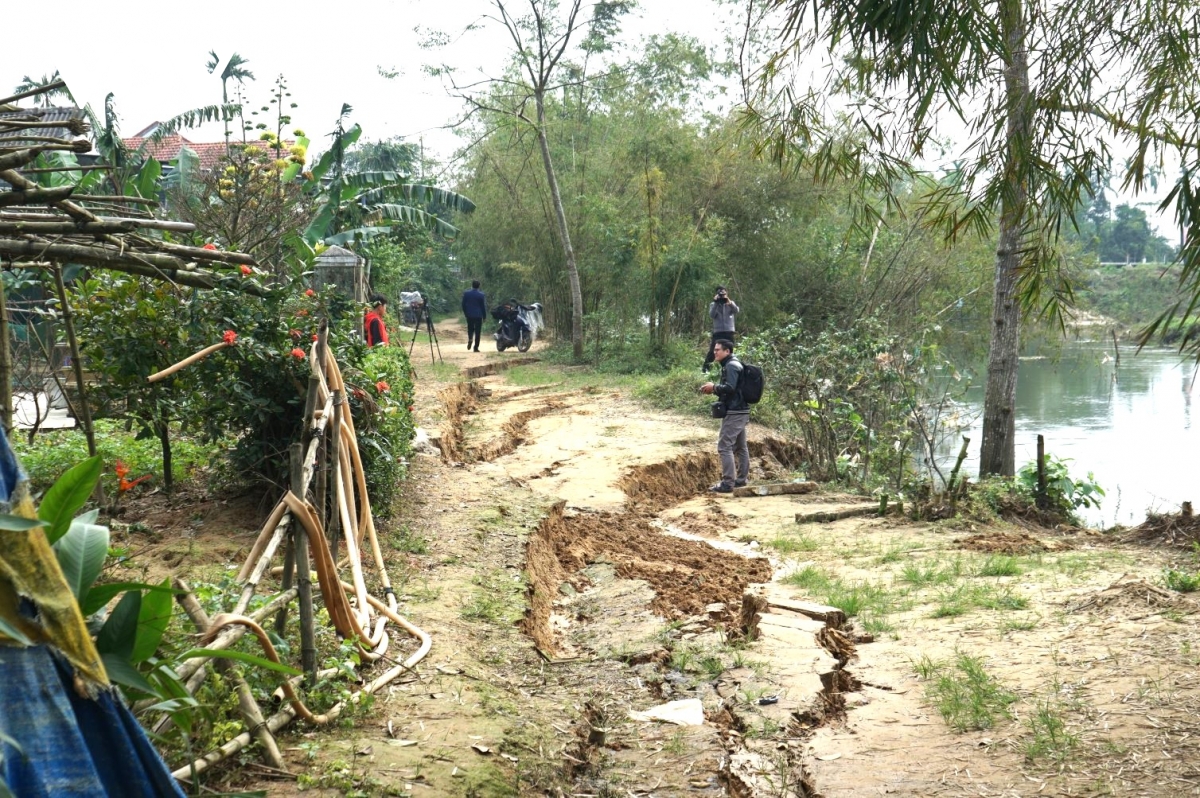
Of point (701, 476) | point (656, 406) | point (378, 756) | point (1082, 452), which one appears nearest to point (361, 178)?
point (656, 406)

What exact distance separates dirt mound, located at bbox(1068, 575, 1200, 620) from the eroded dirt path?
0.05 feet

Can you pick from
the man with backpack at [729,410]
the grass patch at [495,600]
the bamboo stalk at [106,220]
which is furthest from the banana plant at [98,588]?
the man with backpack at [729,410]

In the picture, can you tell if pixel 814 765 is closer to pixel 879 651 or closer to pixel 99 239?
pixel 879 651

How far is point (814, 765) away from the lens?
14.2 feet

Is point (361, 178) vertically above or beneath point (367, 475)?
above

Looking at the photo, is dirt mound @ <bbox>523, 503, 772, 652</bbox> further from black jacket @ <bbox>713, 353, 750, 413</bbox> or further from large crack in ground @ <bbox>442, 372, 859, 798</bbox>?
black jacket @ <bbox>713, 353, 750, 413</bbox>

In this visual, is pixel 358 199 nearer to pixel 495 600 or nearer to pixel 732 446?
pixel 732 446

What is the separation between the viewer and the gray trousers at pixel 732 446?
1134 cm

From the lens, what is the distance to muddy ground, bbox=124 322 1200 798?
4.00m

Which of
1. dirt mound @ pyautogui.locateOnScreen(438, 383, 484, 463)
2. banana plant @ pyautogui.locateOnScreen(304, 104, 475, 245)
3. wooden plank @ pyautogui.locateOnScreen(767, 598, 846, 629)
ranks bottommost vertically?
wooden plank @ pyautogui.locateOnScreen(767, 598, 846, 629)

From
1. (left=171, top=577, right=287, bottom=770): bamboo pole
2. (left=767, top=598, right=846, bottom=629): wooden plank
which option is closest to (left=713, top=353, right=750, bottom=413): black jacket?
(left=767, top=598, right=846, bottom=629): wooden plank

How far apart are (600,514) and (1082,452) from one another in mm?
11123

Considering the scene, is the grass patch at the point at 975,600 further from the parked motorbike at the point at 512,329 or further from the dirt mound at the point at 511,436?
the parked motorbike at the point at 512,329

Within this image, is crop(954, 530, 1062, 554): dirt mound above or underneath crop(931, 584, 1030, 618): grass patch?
underneath
